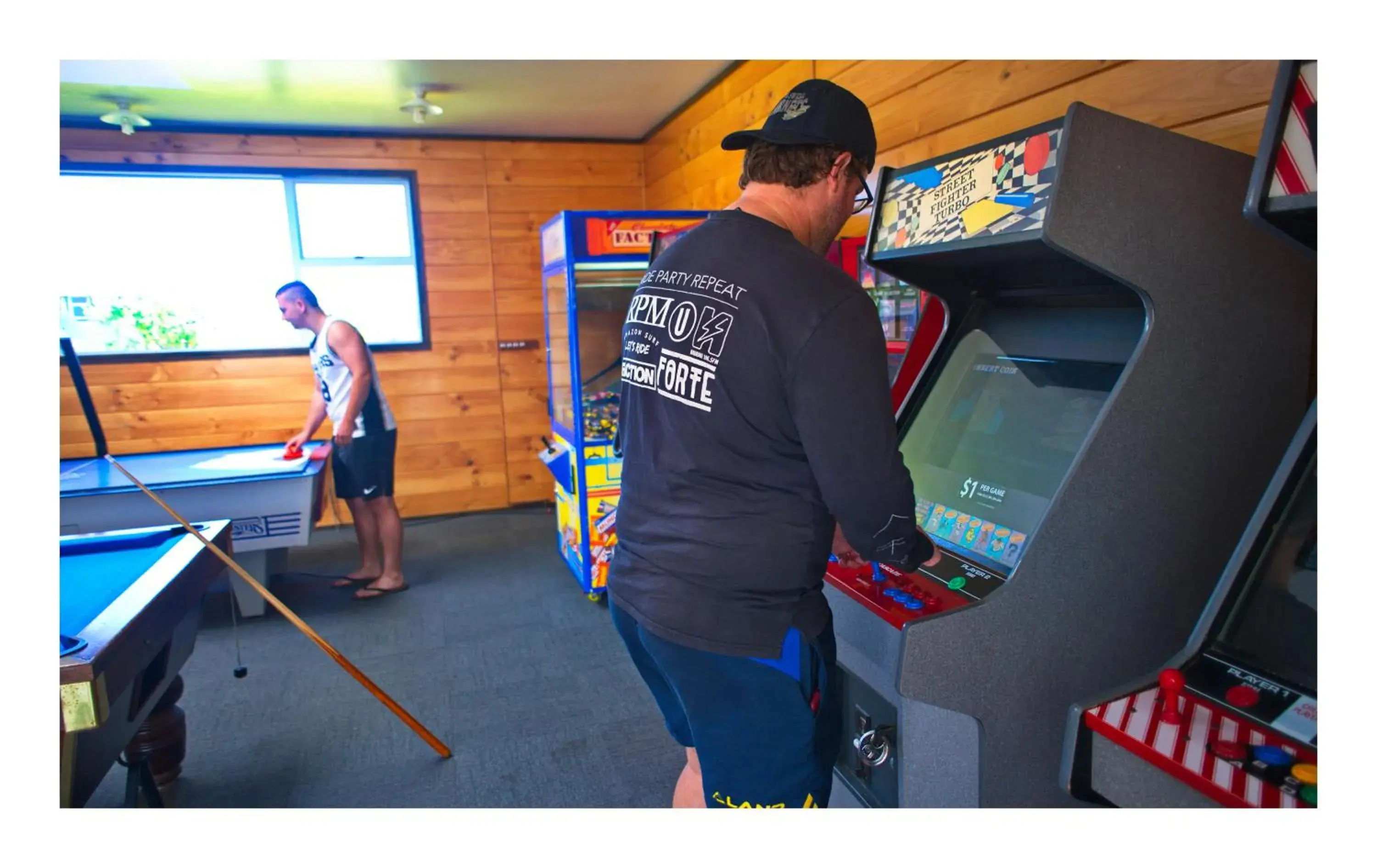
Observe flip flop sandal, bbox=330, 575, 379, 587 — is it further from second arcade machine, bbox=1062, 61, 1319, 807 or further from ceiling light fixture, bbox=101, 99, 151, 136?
second arcade machine, bbox=1062, 61, 1319, 807

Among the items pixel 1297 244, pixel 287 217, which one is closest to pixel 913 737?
pixel 1297 244

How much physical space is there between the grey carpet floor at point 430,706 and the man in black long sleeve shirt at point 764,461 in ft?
3.34

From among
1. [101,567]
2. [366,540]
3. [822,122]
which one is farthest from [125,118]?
[822,122]

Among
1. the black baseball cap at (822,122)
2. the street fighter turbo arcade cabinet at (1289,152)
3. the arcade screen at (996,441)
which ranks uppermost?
the black baseball cap at (822,122)

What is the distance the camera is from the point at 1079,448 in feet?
4.26

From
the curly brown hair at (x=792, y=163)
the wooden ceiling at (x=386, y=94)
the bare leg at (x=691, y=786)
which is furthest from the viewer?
the wooden ceiling at (x=386, y=94)

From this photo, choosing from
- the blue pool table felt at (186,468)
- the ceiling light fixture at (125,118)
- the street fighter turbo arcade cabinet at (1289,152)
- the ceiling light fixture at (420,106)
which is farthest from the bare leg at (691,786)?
the ceiling light fixture at (125,118)

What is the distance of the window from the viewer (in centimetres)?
454

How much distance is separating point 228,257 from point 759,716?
4.68 metres

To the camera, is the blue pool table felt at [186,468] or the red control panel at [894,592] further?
the blue pool table felt at [186,468]

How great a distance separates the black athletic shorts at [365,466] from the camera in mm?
3744

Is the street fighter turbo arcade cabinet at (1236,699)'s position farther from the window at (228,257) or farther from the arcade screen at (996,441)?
the window at (228,257)

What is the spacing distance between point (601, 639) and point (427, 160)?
3.35 m

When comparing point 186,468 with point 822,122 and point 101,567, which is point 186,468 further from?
point 822,122
